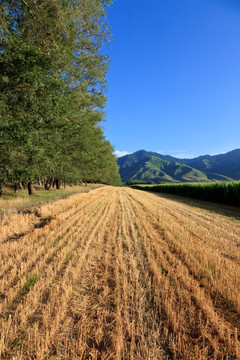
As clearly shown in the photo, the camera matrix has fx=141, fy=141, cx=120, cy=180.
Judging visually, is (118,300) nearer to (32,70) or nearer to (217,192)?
Answer: (32,70)

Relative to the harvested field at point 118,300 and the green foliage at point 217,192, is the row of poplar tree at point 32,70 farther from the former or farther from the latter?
the green foliage at point 217,192

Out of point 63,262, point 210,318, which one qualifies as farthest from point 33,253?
point 210,318

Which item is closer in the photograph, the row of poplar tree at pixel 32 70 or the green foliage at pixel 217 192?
the row of poplar tree at pixel 32 70

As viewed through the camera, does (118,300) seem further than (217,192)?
No

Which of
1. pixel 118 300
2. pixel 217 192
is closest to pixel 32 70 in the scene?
pixel 118 300

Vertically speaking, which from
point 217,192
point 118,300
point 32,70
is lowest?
point 118,300

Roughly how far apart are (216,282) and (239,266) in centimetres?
133

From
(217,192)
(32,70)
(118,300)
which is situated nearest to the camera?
(118,300)

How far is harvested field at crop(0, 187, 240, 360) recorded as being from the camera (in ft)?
5.79

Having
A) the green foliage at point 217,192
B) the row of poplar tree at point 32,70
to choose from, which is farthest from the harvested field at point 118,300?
the green foliage at point 217,192

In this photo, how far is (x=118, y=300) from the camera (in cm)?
249

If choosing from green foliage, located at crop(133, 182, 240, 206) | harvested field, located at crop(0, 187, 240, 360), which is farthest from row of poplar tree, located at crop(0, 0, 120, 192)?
green foliage, located at crop(133, 182, 240, 206)

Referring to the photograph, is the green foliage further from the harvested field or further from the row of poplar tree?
the row of poplar tree

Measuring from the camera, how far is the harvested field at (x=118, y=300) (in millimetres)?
1765
